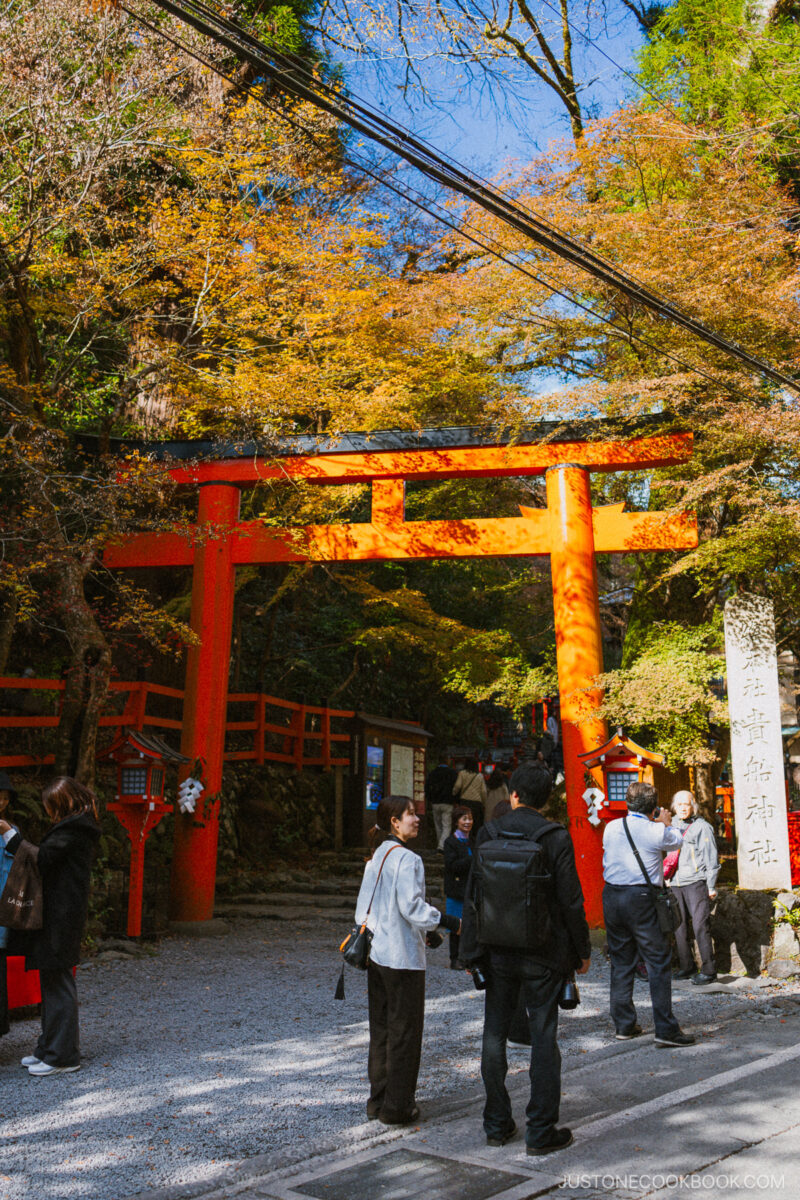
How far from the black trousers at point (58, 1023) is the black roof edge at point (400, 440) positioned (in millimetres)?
7265

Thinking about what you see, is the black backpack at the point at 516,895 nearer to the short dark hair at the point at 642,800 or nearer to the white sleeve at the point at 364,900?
the white sleeve at the point at 364,900

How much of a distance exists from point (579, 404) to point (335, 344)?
3684 millimetres

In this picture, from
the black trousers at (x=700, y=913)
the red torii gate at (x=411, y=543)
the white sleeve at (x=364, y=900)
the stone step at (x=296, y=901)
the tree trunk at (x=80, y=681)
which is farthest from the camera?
the stone step at (x=296, y=901)

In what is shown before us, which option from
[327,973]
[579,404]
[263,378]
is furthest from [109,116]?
[327,973]

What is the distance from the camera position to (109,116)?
878 cm

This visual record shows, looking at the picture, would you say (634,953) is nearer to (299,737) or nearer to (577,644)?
(577,644)

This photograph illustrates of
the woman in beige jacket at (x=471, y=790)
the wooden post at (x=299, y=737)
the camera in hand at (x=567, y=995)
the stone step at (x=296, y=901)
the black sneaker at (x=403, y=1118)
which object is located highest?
the wooden post at (x=299, y=737)

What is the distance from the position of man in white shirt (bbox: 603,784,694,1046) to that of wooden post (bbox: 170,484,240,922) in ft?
19.6

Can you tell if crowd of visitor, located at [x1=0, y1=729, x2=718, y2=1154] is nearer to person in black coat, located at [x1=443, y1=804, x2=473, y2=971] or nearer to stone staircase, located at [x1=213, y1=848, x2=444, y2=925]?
person in black coat, located at [x1=443, y1=804, x2=473, y2=971]

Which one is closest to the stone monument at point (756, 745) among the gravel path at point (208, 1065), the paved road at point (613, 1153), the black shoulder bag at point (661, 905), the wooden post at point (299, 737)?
the gravel path at point (208, 1065)

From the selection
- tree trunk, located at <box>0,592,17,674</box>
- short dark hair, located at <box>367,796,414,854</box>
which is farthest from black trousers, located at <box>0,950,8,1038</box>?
tree trunk, located at <box>0,592,17,674</box>

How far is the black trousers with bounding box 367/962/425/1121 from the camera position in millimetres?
4000

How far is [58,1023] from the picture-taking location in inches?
197

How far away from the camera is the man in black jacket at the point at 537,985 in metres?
3.65
